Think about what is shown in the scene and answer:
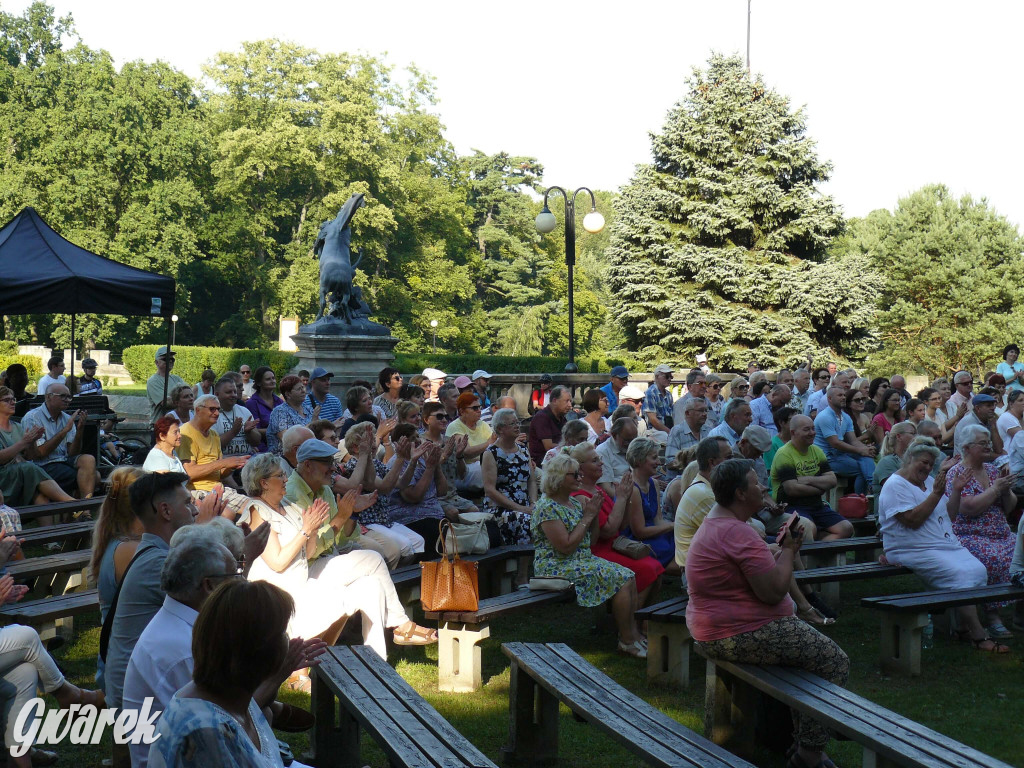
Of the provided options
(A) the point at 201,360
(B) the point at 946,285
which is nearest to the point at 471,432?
(A) the point at 201,360

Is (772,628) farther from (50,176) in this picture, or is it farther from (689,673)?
(50,176)

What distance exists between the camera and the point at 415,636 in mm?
6844

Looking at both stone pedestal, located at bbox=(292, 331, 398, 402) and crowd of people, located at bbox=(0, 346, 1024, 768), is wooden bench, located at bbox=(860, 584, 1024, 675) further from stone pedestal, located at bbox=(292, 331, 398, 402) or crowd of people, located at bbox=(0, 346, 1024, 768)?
stone pedestal, located at bbox=(292, 331, 398, 402)

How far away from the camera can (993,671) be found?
675cm

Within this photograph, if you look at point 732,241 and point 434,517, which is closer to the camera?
point 434,517

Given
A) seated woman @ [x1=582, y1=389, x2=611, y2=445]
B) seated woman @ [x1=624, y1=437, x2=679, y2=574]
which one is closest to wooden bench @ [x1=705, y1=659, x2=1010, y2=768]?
seated woman @ [x1=624, y1=437, x2=679, y2=574]

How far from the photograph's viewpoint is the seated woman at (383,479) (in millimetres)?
7434

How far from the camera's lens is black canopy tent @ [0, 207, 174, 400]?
11.8 meters

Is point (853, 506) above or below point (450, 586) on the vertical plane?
Answer: above

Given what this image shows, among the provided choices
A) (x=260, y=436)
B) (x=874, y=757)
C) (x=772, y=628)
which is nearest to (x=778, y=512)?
(x=772, y=628)

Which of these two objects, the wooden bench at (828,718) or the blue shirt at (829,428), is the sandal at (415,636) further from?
the blue shirt at (829,428)

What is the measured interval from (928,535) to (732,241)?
26.9 m

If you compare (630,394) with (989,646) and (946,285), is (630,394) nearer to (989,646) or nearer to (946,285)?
(989,646)

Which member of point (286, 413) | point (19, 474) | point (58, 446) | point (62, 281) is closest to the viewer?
point (19, 474)
